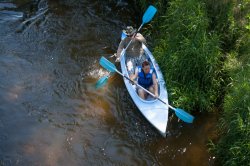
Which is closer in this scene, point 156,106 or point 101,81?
point 156,106

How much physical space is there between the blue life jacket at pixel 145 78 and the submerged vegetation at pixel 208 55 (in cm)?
38

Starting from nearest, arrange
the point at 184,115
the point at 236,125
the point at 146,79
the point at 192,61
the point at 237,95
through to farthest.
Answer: the point at 236,125, the point at 237,95, the point at 184,115, the point at 192,61, the point at 146,79

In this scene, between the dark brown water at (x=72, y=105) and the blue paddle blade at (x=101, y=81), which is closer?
the dark brown water at (x=72, y=105)

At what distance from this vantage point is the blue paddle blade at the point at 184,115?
22.4 ft

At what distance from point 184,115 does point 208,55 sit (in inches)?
56.8

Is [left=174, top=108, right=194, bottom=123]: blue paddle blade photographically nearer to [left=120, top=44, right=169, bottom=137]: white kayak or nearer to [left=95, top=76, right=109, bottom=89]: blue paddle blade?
[left=120, top=44, right=169, bottom=137]: white kayak

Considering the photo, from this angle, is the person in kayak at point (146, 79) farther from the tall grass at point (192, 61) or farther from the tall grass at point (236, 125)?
the tall grass at point (236, 125)

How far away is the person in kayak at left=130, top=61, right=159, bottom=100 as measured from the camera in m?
7.50

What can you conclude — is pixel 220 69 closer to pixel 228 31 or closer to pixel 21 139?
pixel 228 31

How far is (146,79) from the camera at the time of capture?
7609 millimetres

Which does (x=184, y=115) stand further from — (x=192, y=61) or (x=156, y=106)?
(x=192, y=61)

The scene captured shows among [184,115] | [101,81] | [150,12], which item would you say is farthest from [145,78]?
[150,12]

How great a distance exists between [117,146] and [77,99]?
1.61m

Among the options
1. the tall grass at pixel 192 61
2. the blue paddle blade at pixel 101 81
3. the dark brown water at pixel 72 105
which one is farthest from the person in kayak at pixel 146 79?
the blue paddle blade at pixel 101 81
